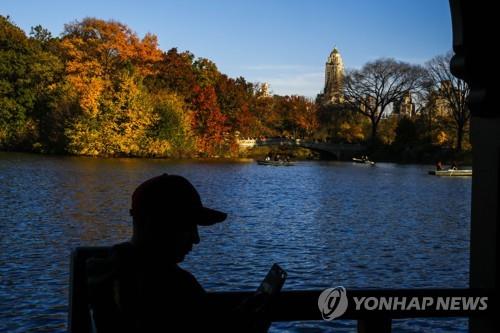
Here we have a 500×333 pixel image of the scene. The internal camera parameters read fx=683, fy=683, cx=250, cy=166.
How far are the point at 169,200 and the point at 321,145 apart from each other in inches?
3643

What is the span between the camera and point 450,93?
75.9m

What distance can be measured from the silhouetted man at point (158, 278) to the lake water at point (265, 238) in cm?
828

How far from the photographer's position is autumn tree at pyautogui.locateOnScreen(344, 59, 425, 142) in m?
89.0

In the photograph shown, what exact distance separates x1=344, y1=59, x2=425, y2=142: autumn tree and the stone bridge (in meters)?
3.31

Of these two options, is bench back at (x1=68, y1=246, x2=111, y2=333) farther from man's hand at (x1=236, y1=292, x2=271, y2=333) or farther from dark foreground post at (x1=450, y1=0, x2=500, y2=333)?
dark foreground post at (x1=450, y1=0, x2=500, y2=333)

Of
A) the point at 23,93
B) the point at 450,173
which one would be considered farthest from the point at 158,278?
the point at 23,93

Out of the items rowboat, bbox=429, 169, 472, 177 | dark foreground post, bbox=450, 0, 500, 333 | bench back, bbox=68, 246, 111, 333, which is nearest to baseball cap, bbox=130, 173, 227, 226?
bench back, bbox=68, 246, 111, 333

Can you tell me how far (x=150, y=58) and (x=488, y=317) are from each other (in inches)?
2959

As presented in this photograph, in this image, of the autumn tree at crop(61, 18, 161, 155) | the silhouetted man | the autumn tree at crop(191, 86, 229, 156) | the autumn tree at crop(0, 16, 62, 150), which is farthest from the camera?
the autumn tree at crop(191, 86, 229, 156)

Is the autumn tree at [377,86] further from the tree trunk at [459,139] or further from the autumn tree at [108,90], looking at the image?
the autumn tree at [108,90]

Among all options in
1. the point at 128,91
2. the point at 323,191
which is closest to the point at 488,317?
the point at 323,191

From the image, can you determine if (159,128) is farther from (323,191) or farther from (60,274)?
(60,274)

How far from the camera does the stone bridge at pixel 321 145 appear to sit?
91.9m

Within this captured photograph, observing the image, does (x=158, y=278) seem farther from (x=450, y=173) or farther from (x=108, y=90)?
(x=108, y=90)
